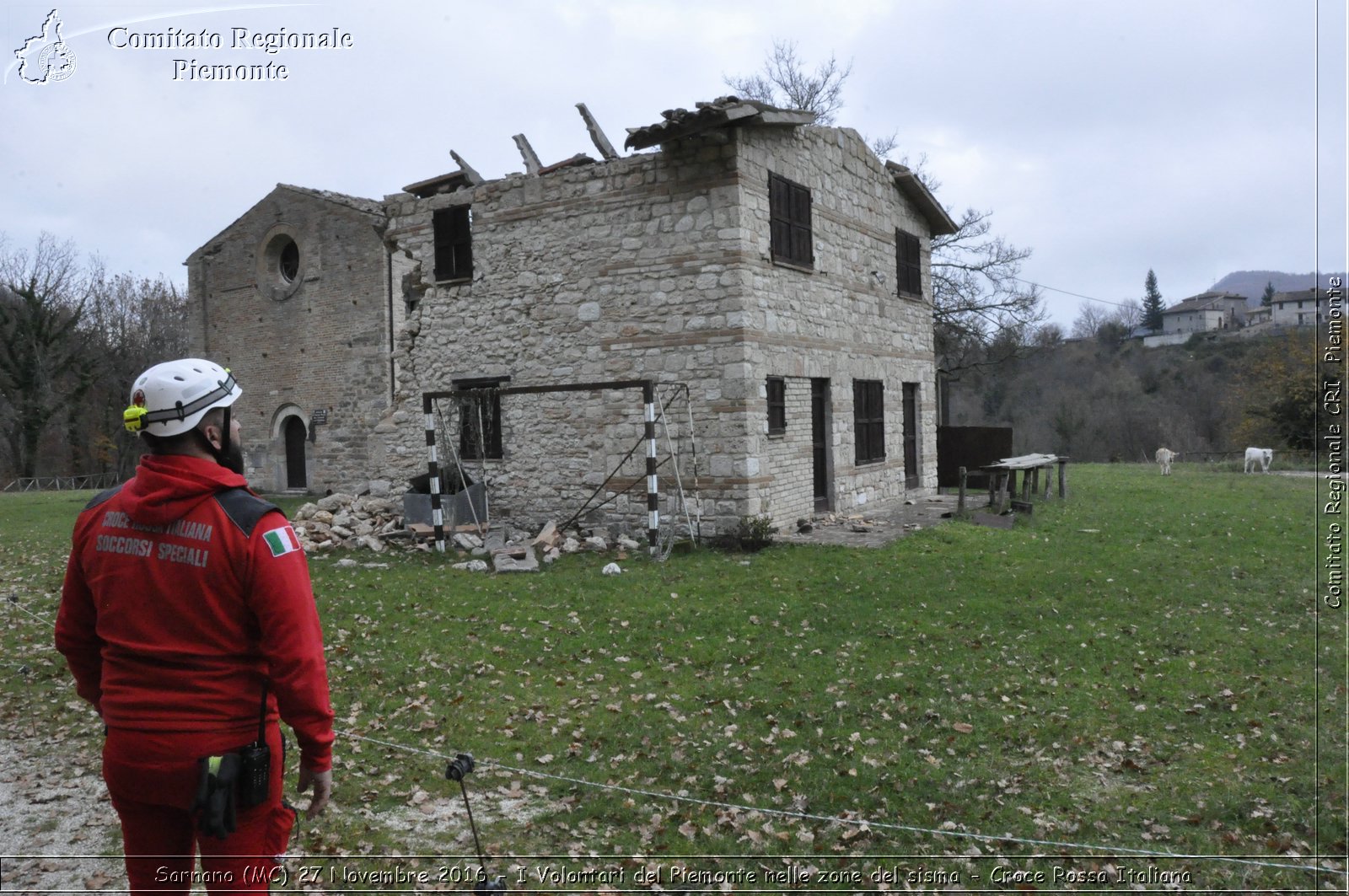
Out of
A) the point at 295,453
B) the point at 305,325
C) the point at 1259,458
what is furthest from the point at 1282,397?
the point at 295,453

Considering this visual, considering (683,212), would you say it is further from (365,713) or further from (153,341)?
(153,341)

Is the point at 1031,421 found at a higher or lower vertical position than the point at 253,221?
lower

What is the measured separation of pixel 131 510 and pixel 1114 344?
6551cm

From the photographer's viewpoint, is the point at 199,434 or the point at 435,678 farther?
the point at 435,678

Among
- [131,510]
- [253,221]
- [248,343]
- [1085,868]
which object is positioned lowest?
[1085,868]

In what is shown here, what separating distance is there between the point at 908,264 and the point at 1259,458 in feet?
37.6

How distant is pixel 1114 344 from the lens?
5997 centimetres

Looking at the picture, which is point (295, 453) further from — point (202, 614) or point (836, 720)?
point (202, 614)

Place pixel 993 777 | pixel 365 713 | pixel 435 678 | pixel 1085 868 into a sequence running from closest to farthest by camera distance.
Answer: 1. pixel 1085 868
2. pixel 993 777
3. pixel 365 713
4. pixel 435 678

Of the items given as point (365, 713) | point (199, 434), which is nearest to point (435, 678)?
point (365, 713)

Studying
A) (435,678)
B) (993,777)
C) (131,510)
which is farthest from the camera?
(435,678)

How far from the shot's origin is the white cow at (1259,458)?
22625mm

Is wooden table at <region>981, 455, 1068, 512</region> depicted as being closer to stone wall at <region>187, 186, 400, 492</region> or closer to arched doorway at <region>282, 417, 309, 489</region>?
stone wall at <region>187, 186, 400, 492</region>

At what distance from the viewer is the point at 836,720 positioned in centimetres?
632
